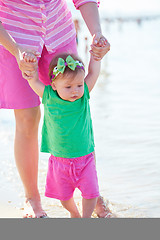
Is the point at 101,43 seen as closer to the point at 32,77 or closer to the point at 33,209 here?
the point at 32,77

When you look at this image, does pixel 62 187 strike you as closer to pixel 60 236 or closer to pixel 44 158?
pixel 60 236

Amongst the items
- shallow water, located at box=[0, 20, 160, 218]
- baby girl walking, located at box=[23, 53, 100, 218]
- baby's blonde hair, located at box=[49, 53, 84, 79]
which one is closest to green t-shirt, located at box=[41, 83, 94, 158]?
baby girl walking, located at box=[23, 53, 100, 218]

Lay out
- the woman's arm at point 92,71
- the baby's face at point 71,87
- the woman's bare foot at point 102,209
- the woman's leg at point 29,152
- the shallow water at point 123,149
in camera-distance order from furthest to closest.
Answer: the shallow water at point 123,149, the woman's bare foot at point 102,209, the woman's leg at point 29,152, the woman's arm at point 92,71, the baby's face at point 71,87

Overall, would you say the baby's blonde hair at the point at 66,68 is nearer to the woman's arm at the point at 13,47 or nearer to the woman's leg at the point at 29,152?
the woman's arm at the point at 13,47

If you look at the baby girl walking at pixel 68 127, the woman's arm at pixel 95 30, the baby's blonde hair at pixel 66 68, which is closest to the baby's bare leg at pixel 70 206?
the baby girl walking at pixel 68 127

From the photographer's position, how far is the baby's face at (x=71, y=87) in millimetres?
2562

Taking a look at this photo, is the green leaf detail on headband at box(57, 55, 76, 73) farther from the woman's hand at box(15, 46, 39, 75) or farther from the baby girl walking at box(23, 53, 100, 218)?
the woman's hand at box(15, 46, 39, 75)

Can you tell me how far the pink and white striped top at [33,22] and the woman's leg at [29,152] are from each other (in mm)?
412

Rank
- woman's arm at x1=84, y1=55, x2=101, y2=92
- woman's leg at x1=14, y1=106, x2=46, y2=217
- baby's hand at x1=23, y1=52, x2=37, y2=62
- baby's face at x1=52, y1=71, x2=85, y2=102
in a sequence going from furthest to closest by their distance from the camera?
woman's leg at x1=14, y1=106, x2=46, y2=217, woman's arm at x1=84, y1=55, x2=101, y2=92, baby's face at x1=52, y1=71, x2=85, y2=102, baby's hand at x1=23, y1=52, x2=37, y2=62

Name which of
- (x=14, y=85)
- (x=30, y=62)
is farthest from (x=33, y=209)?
(x=30, y=62)

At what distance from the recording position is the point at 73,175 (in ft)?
8.71

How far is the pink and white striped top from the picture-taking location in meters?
2.72

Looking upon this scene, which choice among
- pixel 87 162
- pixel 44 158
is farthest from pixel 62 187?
pixel 44 158

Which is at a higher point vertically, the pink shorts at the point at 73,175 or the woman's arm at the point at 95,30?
the woman's arm at the point at 95,30
